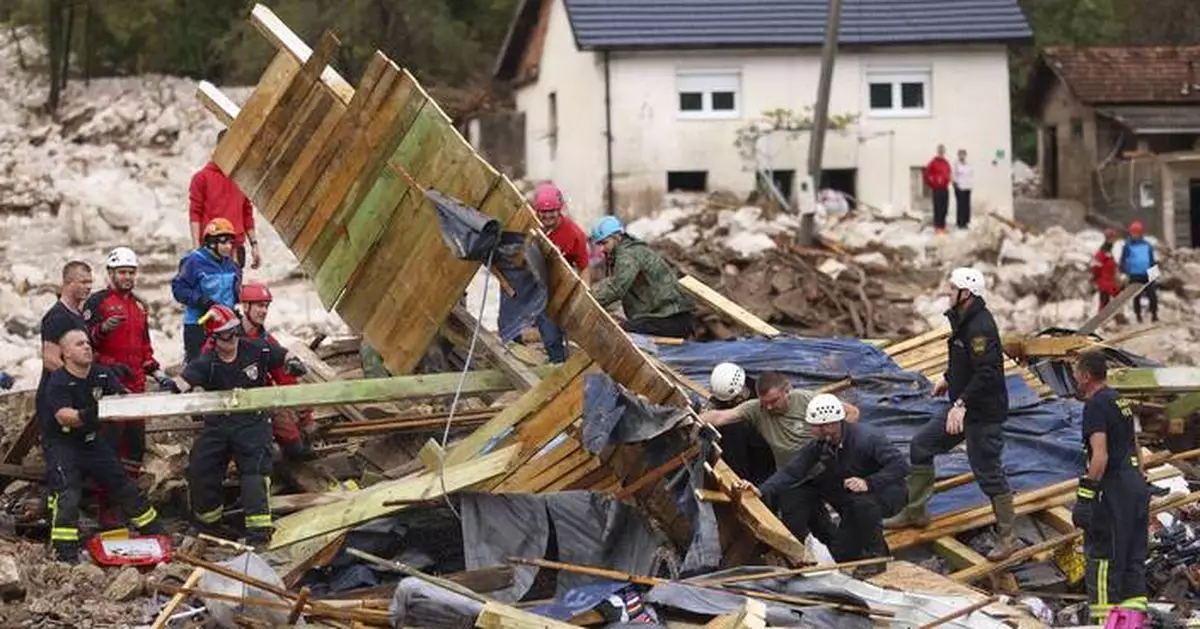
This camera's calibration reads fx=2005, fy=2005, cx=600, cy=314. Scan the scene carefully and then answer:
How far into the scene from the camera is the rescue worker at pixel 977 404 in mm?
12492

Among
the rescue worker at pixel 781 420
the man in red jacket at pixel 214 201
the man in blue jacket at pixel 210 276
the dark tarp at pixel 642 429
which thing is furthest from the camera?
the man in red jacket at pixel 214 201

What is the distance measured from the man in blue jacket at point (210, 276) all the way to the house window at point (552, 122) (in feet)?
85.4

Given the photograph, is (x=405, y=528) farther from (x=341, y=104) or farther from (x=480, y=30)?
(x=480, y=30)

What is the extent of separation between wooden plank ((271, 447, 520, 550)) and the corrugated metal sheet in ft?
81.5

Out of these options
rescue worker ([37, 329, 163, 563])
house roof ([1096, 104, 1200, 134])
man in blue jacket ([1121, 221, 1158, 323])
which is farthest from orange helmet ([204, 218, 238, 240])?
house roof ([1096, 104, 1200, 134])

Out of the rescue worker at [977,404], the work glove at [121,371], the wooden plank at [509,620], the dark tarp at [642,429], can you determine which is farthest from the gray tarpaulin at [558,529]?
the work glove at [121,371]

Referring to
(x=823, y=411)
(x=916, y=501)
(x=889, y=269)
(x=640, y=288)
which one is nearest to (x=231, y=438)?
(x=823, y=411)

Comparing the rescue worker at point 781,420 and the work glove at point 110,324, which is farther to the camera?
the work glove at point 110,324

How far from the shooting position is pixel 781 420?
41.7 ft

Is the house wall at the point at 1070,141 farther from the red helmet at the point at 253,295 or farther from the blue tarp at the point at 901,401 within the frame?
the red helmet at the point at 253,295

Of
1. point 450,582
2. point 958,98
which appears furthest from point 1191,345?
point 450,582

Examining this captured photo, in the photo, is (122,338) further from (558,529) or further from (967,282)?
(967,282)

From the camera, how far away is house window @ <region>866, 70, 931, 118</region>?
3800 cm

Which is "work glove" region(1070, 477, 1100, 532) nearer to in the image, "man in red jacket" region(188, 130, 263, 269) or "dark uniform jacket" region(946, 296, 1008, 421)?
"dark uniform jacket" region(946, 296, 1008, 421)
